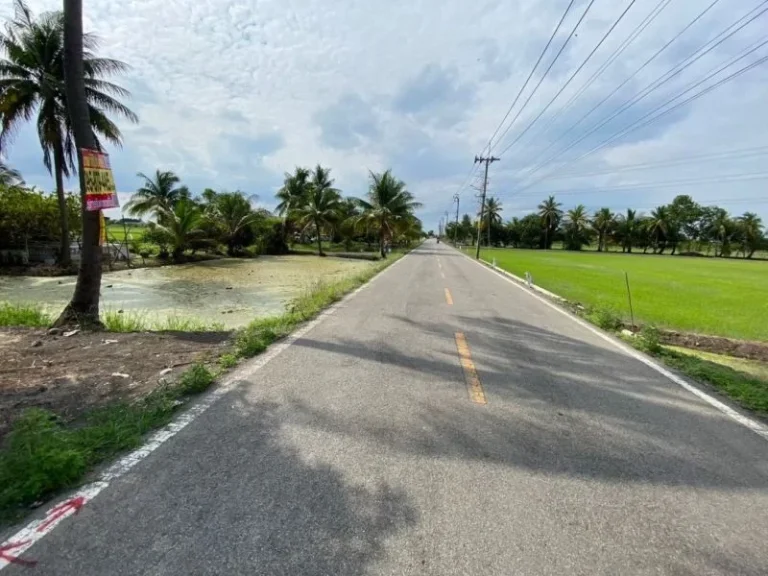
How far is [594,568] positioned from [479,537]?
1.91 ft

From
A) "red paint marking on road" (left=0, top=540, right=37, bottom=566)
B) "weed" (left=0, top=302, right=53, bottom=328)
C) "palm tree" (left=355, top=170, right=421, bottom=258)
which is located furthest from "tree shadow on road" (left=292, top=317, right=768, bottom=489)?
"palm tree" (left=355, top=170, right=421, bottom=258)

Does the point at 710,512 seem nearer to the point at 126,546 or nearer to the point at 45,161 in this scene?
the point at 126,546

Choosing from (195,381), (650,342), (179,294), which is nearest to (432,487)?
(195,381)

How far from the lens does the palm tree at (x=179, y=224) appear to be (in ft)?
89.6

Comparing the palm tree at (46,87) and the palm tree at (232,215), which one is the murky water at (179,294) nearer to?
the palm tree at (46,87)

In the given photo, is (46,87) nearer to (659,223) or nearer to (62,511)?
(62,511)

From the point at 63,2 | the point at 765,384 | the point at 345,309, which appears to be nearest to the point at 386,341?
the point at 345,309

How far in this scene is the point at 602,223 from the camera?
3044 inches

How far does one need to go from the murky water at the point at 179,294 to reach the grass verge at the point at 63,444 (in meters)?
5.36

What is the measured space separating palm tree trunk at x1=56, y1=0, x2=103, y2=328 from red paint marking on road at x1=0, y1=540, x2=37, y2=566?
5572 millimetres

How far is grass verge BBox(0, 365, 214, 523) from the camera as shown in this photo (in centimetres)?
241

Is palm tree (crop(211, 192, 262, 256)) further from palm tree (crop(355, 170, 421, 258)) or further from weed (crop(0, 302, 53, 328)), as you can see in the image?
weed (crop(0, 302, 53, 328))

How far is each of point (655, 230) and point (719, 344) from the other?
8124cm

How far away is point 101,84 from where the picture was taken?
1905cm
